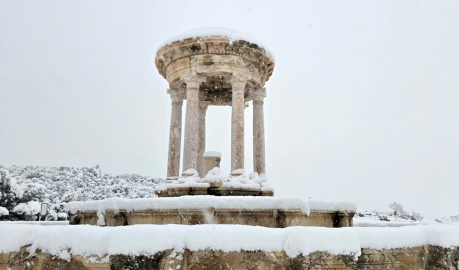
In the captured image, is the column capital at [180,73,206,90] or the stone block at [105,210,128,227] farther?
the column capital at [180,73,206,90]

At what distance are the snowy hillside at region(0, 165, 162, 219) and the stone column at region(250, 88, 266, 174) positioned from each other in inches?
765

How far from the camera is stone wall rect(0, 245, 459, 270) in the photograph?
338cm

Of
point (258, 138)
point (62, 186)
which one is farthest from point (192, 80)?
point (62, 186)

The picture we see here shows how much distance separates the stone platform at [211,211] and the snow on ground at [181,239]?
243cm

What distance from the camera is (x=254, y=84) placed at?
13.1 metres

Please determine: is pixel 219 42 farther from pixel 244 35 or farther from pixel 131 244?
pixel 131 244

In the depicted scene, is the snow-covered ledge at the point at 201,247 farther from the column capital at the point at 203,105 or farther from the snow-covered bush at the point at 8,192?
the snow-covered bush at the point at 8,192

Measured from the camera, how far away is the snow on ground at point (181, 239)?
3396 mm

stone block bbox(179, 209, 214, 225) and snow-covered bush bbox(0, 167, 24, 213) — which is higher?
snow-covered bush bbox(0, 167, 24, 213)

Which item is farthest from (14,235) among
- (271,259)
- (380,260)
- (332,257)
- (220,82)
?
(220,82)

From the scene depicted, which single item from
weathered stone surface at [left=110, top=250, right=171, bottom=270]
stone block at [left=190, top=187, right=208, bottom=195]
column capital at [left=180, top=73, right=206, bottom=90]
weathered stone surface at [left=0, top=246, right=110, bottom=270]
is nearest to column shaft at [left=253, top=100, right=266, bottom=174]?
column capital at [left=180, top=73, right=206, bottom=90]

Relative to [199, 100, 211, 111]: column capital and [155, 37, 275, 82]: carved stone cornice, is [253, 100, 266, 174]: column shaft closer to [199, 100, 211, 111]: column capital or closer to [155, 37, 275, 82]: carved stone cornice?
[155, 37, 275, 82]: carved stone cornice

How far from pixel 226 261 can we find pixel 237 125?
837 cm

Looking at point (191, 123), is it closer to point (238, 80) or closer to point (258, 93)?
point (238, 80)
